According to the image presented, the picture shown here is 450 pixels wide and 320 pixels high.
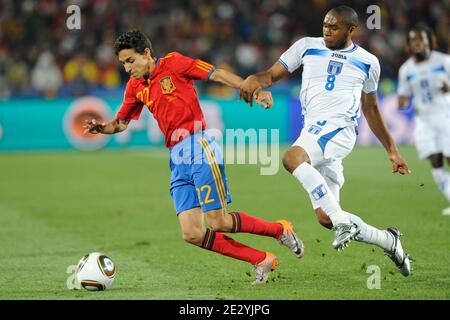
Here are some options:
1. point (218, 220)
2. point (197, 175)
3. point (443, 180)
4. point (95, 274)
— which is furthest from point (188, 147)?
point (443, 180)

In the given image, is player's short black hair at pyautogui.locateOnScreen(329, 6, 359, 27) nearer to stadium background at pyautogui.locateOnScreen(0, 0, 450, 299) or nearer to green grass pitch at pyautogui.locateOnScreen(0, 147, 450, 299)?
green grass pitch at pyautogui.locateOnScreen(0, 147, 450, 299)

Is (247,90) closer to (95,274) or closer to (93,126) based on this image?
(93,126)

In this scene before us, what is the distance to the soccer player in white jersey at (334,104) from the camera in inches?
266

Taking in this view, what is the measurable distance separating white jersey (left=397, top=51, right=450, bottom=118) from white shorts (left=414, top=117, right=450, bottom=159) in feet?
0.52

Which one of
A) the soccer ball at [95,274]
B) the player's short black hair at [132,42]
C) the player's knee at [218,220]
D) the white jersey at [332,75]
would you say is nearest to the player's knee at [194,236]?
the player's knee at [218,220]

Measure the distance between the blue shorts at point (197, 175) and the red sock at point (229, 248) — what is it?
268 mm

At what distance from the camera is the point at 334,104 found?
22.8 ft

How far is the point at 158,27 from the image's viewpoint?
22922 millimetres

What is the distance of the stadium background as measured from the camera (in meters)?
7.11

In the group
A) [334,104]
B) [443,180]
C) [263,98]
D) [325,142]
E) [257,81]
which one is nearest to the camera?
[263,98]

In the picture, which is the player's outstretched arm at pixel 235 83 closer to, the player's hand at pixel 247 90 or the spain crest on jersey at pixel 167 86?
the player's hand at pixel 247 90

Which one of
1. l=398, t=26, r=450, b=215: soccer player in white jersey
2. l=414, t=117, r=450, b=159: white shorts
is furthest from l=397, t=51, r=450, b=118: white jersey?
l=414, t=117, r=450, b=159: white shorts

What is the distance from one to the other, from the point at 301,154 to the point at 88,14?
685 inches

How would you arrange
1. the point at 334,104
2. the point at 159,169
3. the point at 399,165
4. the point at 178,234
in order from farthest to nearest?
the point at 159,169 → the point at 178,234 → the point at 399,165 → the point at 334,104
